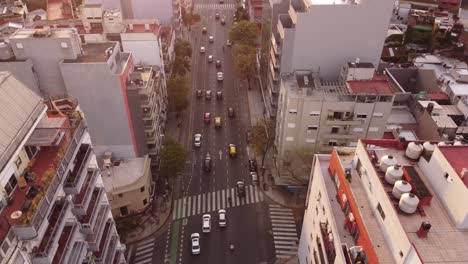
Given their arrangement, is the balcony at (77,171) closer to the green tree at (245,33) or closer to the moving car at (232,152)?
the moving car at (232,152)

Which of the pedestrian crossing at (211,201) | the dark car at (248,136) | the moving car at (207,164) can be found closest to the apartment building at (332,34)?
the dark car at (248,136)

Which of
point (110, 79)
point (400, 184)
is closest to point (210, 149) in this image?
point (110, 79)

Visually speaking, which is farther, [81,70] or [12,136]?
[81,70]

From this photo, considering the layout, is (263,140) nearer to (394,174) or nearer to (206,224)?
(206,224)

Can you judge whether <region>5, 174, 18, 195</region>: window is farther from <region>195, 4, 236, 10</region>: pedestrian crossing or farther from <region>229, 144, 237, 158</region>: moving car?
<region>195, 4, 236, 10</region>: pedestrian crossing

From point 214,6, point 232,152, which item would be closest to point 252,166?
point 232,152

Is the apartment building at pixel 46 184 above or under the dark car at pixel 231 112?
above

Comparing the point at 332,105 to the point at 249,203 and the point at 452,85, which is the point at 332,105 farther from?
the point at 452,85
